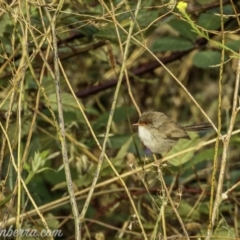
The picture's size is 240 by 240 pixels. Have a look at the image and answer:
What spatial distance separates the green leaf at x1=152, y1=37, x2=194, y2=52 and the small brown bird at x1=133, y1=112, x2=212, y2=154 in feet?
1.37

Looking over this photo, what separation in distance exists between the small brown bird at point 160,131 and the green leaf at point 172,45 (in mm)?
417

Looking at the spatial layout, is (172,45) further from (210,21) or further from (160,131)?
(160,131)

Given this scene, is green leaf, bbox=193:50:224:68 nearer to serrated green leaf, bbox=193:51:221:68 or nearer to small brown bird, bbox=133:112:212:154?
serrated green leaf, bbox=193:51:221:68

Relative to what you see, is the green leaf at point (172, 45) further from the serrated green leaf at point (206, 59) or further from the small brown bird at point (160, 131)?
the small brown bird at point (160, 131)

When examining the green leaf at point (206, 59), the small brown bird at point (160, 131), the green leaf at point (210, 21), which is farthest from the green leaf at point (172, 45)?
the small brown bird at point (160, 131)

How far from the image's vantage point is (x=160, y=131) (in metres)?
4.64

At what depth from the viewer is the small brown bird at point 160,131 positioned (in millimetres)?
4453

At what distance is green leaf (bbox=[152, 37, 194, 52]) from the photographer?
477 centimetres

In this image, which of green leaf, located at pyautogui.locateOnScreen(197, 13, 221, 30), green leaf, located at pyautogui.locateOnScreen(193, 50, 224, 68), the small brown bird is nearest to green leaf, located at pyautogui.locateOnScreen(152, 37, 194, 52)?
green leaf, located at pyautogui.locateOnScreen(193, 50, 224, 68)

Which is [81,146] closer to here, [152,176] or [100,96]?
[152,176]

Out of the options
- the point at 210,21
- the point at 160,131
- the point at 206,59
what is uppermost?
the point at 210,21

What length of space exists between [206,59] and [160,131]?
512 mm

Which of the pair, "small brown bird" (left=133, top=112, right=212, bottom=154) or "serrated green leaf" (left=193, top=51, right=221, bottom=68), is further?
"serrated green leaf" (left=193, top=51, right=221, bottom=68)

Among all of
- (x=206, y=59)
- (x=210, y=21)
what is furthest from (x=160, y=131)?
(x=210, y=21)
